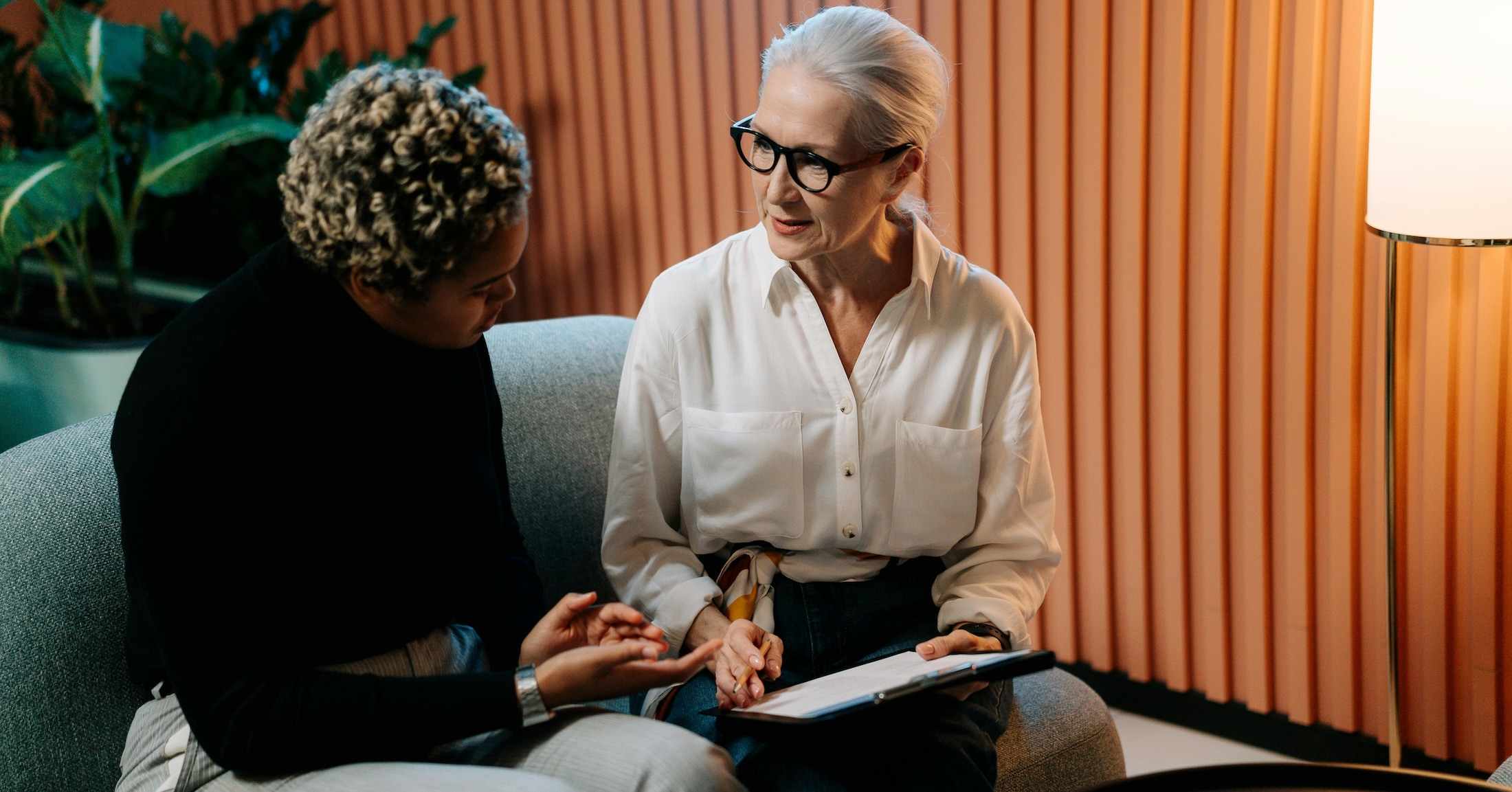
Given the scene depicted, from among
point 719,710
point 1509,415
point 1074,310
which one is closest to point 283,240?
Result: point 719,710

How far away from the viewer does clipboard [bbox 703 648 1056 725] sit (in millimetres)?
1283

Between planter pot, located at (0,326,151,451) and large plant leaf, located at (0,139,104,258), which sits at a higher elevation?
large plant leaf, located at (0,139,104,258)

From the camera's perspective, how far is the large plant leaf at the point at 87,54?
295 centimetres

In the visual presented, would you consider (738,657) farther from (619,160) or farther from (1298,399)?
(619,160)

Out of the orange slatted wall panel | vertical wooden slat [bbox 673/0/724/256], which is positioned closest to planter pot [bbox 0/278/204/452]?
vertical wooden slat [bbox 673/0/724/256]

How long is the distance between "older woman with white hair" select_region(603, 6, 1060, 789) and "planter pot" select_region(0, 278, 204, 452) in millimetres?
1902

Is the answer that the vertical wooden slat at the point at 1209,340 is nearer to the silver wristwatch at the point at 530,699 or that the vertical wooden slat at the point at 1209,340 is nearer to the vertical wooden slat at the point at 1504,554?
the vertical wooden slat at the point at 1504,554

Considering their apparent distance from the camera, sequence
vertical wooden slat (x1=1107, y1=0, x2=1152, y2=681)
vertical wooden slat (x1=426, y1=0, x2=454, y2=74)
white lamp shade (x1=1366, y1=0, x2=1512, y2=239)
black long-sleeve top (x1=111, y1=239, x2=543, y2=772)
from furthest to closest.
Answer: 1. vertical wooden slat (x1=426, y1=0, x2=454, y2=74)
2. vertical wooden slat (x1=1107, y1=0, x2=1152, y2=681)
3. white lamp shade (x1=1366, y1=0, x2=1512, y2=239)
4. black long-sleeve top (x1=111, y1=239, x2=543, y2=772)

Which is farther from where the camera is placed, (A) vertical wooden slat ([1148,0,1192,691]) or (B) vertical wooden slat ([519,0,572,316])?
(B) vertical wooden slat ([519,0,572,316])

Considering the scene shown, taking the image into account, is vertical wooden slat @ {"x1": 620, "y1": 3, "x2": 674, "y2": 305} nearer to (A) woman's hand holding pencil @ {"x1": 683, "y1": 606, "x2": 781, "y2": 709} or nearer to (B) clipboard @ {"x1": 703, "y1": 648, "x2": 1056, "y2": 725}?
(A) woman's hand holding pencil @ {"x1": 683, "y1": 606, "x2": 781, "y2": 709}

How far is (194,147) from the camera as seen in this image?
295 centimetres

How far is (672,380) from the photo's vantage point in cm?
178

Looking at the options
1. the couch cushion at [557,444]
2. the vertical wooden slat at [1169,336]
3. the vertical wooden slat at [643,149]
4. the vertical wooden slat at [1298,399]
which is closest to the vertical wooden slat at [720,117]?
the vertical wooden slat at [643,149]

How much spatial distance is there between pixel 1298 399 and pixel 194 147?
259 centimetres
